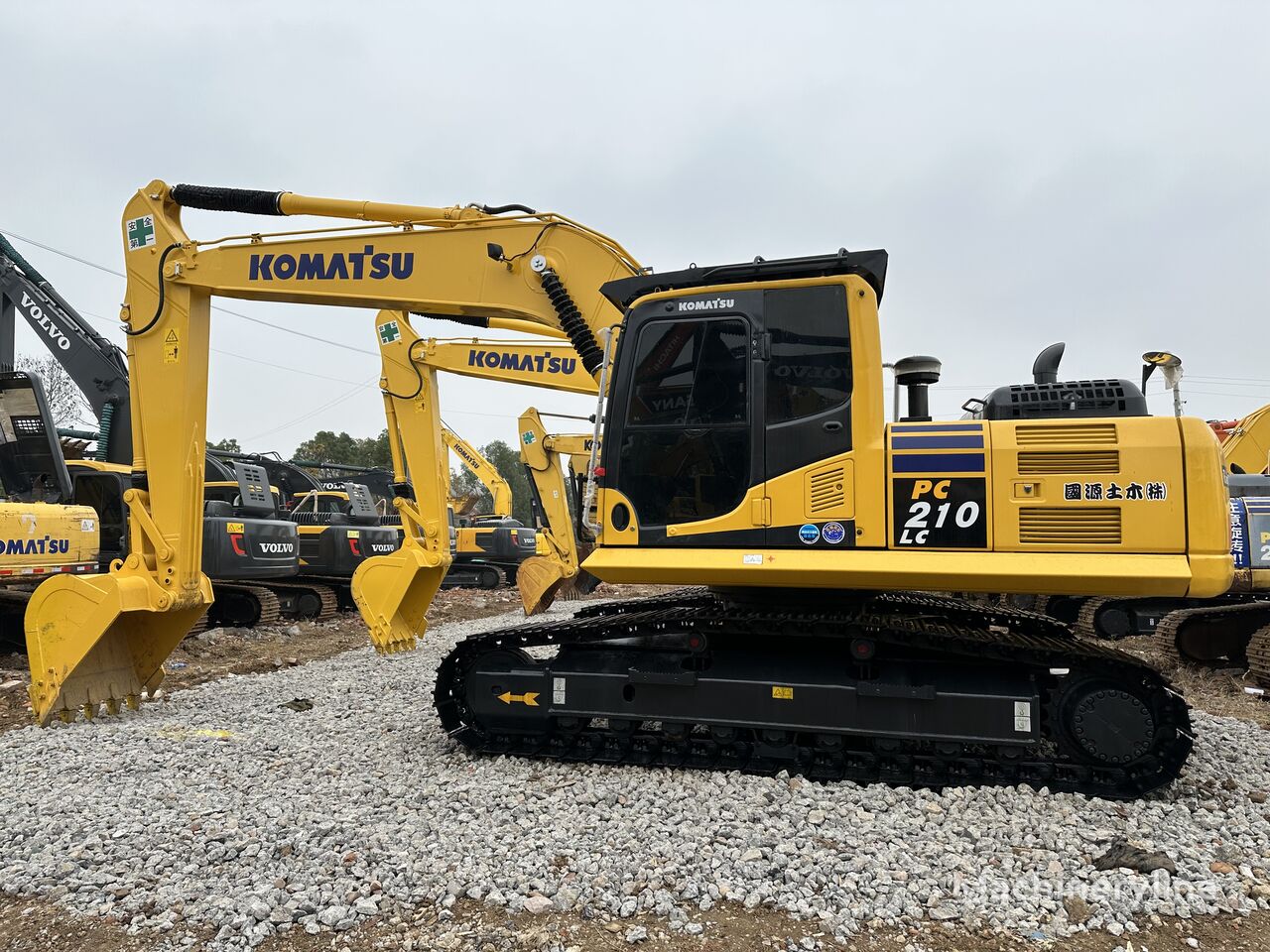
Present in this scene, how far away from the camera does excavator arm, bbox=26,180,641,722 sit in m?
6.26

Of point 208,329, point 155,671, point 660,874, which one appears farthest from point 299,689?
point 660,874

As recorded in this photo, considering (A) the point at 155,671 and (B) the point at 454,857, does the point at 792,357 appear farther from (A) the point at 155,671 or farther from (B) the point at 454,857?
(A) the point at 155,671

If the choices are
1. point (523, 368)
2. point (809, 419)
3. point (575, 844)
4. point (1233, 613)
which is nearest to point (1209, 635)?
A: point (1233, 613)

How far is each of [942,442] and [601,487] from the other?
6.60 feet

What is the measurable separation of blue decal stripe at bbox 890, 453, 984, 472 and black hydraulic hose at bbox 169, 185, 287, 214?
5314mm

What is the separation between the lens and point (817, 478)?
4746 millimetres

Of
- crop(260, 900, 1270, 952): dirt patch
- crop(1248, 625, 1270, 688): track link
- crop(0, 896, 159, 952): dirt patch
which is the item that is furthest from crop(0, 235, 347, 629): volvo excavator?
crop(1248, 625, 1270, 688): track link

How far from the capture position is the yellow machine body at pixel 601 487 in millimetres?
4461

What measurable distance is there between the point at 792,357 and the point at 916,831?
8.57ft

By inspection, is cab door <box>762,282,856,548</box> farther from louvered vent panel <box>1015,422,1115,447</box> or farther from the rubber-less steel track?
louvered vent panel <box>1015,422,1115,447</box>

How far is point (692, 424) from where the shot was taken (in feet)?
16.4

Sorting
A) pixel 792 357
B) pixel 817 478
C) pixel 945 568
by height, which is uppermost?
pixel 792 357

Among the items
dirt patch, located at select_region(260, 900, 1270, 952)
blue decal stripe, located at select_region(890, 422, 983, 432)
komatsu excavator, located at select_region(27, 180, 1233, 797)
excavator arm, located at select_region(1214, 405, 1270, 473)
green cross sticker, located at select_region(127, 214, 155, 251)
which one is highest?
green cross sticker, located at select_region(127, 214, 155, 251)

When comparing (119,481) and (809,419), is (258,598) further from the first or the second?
(809,419)
